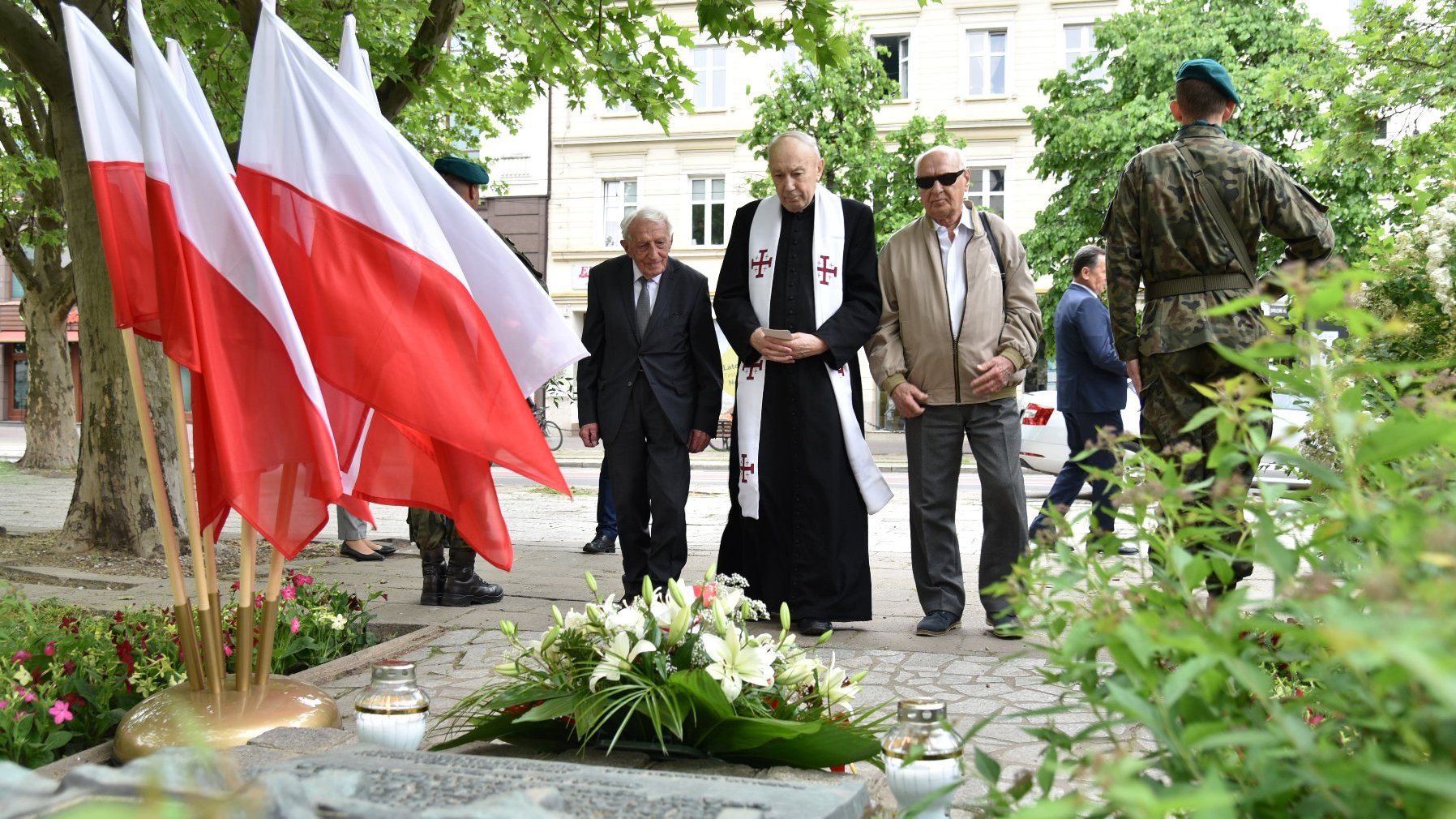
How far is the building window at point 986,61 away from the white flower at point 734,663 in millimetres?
33441

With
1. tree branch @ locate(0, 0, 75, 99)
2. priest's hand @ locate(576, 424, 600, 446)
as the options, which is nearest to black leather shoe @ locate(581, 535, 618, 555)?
priest's hand @ locate(576, 424, 600, 446)

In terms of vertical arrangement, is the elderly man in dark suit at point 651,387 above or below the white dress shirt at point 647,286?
below

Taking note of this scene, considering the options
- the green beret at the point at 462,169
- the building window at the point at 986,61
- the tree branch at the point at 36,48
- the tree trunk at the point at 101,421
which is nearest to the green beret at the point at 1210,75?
the green beret at the point at 462,169

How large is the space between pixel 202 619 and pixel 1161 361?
3.61 m

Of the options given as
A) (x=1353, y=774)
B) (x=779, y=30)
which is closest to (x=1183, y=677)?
(x=1353, y=774)

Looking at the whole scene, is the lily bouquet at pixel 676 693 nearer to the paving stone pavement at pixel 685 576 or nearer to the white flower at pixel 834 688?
the white flower at pixel 834 688

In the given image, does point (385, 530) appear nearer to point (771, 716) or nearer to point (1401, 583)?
point (771, 716)

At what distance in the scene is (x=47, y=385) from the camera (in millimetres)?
20406

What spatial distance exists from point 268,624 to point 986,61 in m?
33.4

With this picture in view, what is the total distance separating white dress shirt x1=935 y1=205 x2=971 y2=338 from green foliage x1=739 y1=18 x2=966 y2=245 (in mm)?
21481

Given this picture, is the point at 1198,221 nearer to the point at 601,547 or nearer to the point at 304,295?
the point at 304,295

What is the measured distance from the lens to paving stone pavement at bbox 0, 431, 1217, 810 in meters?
4.29

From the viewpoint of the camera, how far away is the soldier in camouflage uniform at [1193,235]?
4.95 metres

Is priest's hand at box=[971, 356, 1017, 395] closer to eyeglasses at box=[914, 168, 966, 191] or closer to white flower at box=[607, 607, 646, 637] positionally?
eyeglasses at box=[914, 168, 966, 191]
